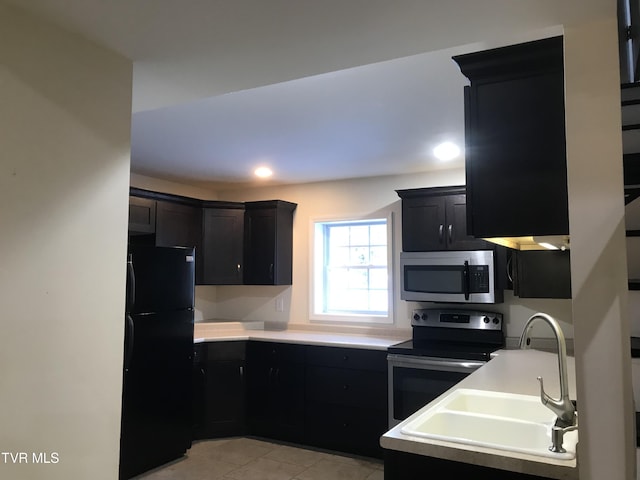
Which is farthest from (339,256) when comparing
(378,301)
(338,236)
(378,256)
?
(378,301)

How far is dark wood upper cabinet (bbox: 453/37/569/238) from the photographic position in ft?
4.98

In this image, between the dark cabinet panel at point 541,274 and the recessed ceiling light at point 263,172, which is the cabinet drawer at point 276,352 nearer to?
the recessed ceiling light at point 263,172

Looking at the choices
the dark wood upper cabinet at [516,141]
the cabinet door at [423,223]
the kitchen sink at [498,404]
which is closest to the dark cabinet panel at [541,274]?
the cabinet door at [423,223]

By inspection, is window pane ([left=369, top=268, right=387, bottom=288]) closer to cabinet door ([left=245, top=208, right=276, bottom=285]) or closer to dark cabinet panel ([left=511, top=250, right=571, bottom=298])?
cabinet door ([left=245, top=208, right=276, bottom=285])

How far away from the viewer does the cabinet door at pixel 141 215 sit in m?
4.12

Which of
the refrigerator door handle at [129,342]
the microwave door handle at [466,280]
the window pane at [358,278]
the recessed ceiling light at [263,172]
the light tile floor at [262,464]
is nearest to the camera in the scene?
the refrigerator door handle at [129,342]

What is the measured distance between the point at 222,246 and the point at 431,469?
3.60m

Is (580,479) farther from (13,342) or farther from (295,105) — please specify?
(295,105)

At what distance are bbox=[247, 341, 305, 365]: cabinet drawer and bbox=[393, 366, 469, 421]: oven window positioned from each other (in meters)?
0.92

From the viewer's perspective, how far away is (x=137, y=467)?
11.4ft

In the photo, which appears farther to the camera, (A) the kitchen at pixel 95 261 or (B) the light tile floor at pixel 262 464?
(B) the light tile floor at pixel 262 464

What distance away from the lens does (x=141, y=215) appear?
4199mm

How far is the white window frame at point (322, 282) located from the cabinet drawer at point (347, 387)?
665 mm

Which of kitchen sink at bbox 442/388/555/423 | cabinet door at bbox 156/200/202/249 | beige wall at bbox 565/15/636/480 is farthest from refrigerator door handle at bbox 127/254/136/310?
beige wall at bbox 565/15/636/480
